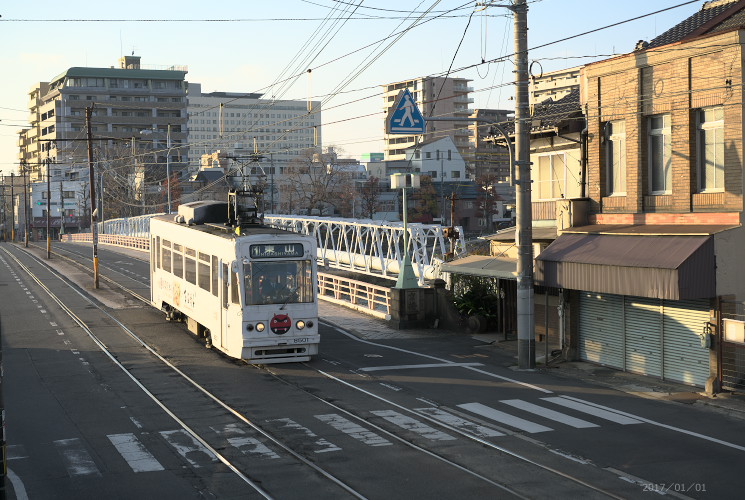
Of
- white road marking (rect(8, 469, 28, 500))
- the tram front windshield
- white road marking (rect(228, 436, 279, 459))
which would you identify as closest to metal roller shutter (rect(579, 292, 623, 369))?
the tram front windshield

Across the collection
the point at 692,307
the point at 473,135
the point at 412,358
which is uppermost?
the point at 473,135

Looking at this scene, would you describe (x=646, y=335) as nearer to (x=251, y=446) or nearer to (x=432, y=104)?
(x=251, y=446)

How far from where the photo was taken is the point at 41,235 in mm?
140375

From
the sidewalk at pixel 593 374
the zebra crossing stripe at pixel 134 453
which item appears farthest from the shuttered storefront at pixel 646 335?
the zebra crossing stripe at pixel 134 453

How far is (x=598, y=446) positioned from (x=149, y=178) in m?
110

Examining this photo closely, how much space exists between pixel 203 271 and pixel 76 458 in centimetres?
1097

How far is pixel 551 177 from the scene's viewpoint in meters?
25.6

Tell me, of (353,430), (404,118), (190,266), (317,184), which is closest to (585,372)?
(404,118)

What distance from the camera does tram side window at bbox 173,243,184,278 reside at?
26.9 m

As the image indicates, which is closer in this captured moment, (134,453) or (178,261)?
(134,453)

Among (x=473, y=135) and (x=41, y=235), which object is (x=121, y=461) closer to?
(x=41, y=235)

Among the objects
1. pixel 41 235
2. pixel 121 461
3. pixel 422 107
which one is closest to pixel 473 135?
pixel 422 107
